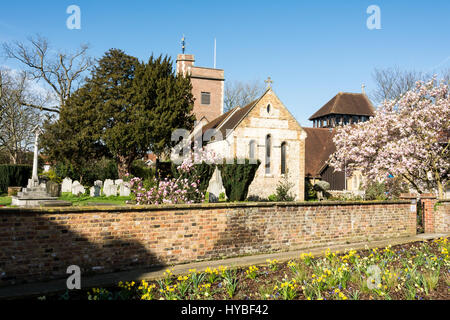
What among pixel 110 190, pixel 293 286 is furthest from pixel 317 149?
pixel 293 286

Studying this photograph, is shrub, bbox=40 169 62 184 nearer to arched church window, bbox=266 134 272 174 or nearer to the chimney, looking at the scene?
arched church window, bbox=266 134 272 174

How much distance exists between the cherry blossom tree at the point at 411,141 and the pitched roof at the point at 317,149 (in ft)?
34.0

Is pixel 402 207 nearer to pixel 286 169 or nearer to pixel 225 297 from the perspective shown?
pixel 225 297

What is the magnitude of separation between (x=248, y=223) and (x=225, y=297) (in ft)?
12.1

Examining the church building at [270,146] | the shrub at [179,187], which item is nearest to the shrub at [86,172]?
the church building at [270,146]

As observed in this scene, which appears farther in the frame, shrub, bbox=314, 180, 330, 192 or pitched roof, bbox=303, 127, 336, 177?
pitched roof, bbox=303, 127, 336, 177

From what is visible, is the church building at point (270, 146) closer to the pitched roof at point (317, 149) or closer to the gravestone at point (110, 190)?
the pitched roof at point (317, 149)

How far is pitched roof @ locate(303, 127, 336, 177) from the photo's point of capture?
29950mm

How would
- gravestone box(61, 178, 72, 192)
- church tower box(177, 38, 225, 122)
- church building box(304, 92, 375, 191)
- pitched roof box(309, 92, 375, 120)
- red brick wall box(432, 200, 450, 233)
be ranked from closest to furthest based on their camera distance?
1. red brick wall box(432, 200, 450, 233)
2. gravestone box(61, 178, 72, 192)
3. church building box(304, 92, 375, 191)
4. pitched roof box(309, 92, 375, 120)
5. church tower box(177, 38, 225, 122)

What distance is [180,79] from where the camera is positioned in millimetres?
28500

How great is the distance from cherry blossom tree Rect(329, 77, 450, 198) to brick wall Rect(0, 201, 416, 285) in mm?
5964

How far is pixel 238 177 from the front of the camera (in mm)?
16828

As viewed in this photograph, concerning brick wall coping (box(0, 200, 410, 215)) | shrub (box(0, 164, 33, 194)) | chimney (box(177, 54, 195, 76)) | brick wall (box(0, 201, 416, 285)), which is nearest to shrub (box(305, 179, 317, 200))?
brick wall (box(0, 201, 416, 285))
